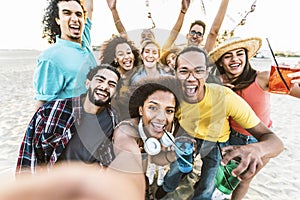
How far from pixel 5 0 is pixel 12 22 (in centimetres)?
12

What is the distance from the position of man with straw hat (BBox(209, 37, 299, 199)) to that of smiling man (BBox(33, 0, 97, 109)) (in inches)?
27.5

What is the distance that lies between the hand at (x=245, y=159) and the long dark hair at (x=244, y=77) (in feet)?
→ 1.08

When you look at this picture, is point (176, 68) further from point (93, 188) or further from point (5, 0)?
point (93, 188)

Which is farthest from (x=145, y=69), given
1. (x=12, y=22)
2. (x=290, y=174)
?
(x=290, y=174)

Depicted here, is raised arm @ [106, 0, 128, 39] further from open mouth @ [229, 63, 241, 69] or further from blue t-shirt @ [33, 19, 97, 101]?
open mouth @ [229, 63, 241, 69]

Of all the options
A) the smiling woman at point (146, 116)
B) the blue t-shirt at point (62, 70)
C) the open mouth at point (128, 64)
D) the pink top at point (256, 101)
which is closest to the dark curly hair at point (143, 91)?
the smiling woman at point (146, 116)

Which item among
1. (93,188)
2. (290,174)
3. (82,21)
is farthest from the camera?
(290,174)

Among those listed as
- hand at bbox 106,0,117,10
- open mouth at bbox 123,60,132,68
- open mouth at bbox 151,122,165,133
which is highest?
hand at bbox 106,0,117,10

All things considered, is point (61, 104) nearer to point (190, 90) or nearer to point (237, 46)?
point (190, 90)

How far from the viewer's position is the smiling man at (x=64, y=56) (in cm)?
157

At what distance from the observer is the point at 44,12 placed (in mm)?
1601

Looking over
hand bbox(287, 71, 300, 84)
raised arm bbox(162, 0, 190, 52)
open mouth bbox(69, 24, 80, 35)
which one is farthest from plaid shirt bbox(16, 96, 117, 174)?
hand bbox(287, 71, 300, 84)

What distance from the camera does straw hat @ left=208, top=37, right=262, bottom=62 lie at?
5.13 ft

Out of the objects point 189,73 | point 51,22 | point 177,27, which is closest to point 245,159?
point 189,73
